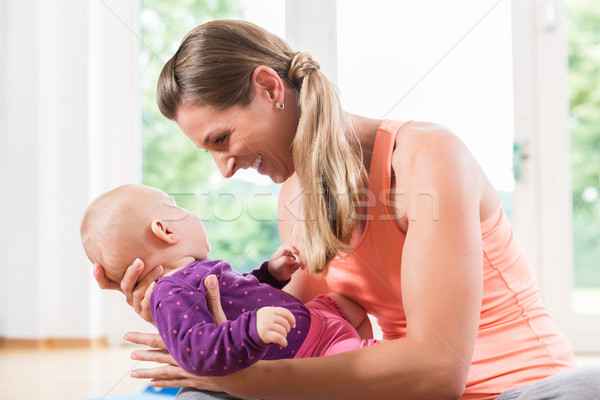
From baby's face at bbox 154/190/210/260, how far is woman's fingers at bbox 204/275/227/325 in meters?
0.21

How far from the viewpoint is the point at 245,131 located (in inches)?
44.2

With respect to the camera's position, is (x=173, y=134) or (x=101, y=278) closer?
(x=101, y=278)

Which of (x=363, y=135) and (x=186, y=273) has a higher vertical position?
(x=363, y=135)

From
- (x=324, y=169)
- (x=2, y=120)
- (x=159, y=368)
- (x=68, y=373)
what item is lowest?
(x=68, y=373)

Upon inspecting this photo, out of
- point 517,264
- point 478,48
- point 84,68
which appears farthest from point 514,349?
point 84,68

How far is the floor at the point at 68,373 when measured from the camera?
2068 millimetres

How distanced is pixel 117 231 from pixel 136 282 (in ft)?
0.37

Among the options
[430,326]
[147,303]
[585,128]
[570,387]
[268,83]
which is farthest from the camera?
[585,128]

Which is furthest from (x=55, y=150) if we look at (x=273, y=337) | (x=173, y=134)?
(x=273, y=337)

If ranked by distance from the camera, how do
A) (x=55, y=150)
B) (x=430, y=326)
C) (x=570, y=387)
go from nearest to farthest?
1. (x=570, y=387)
2. (x=430, y=326)
3. (x=55, y=150)

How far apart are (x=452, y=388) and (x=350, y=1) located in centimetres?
221

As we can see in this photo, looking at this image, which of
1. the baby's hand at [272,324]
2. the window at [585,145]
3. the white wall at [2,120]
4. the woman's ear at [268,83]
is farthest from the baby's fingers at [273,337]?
the white wall at [2,120]

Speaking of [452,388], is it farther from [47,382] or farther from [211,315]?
[47,382]

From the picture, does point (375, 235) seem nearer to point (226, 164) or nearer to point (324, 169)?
point (324, 169)
